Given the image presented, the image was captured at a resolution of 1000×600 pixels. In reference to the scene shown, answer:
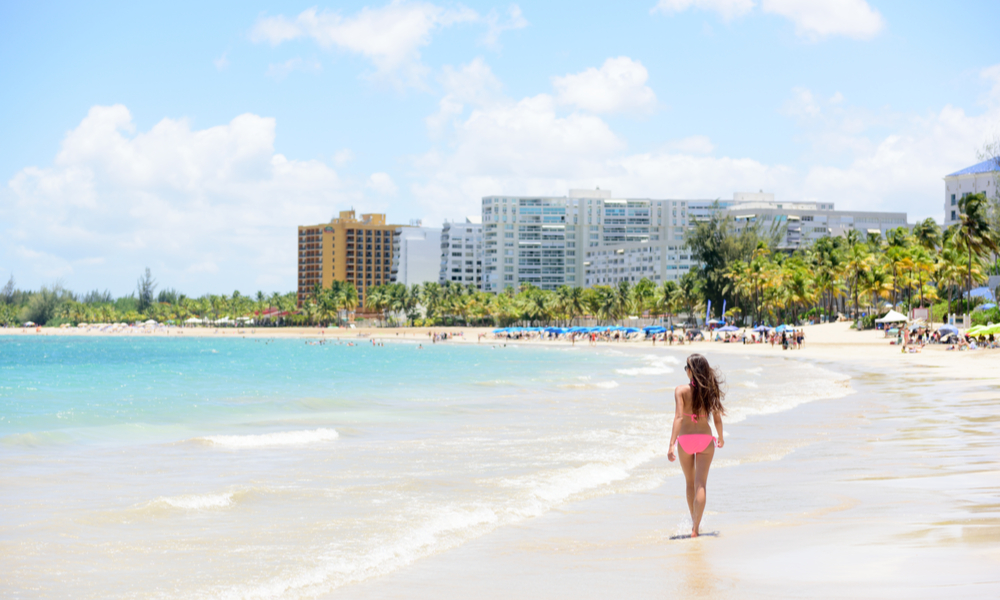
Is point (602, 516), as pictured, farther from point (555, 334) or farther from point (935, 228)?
point (555, 334)

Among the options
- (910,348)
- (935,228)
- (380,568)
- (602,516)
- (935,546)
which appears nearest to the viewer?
(935,546)

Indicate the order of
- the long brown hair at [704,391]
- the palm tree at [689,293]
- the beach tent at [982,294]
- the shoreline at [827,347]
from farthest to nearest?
the palm tree at [689,293] → the beach tent at [982,294] → the shoreline at [827,347] → the long brown hair at [704,391]

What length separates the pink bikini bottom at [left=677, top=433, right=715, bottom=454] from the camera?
283 inches

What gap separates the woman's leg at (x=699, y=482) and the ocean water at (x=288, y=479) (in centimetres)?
231

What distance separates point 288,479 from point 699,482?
21.7 feet

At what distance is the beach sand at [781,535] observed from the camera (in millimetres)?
5961

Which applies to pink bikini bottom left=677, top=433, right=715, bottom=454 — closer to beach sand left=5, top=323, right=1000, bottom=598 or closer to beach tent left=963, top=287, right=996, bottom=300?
beach sand left=5, top=323, right=1000, bottom=598

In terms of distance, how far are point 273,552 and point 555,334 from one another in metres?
118

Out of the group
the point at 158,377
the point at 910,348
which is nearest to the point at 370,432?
the point at 158,377

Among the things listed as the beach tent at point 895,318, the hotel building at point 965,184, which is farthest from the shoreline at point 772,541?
the hotel building at point 965,184

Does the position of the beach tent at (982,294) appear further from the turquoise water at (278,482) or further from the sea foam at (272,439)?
the sea foam at (272,439)

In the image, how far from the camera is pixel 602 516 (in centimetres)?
914

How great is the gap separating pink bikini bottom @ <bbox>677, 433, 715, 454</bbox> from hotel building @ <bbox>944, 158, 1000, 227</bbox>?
101235 millimetres

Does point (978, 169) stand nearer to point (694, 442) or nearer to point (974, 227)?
point (974, 227)
